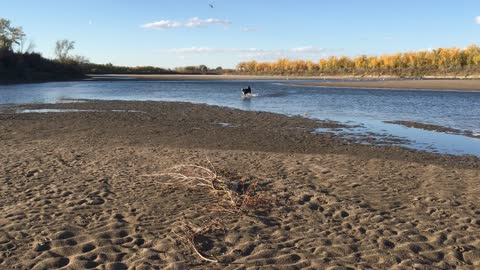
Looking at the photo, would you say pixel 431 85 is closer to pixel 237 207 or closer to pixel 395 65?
pixel 237 207

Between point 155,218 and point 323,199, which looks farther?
point 323,199

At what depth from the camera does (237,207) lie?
7.59 meters

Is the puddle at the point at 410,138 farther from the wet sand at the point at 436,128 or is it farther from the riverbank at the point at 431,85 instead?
the riverbank at the point at 431,85

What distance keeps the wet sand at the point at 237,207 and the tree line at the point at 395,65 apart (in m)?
91.4

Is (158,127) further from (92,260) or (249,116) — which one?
(92,260)

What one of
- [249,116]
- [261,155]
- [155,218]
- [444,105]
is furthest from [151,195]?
[444,105]

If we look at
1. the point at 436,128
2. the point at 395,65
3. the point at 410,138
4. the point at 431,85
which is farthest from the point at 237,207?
the point at 395,65

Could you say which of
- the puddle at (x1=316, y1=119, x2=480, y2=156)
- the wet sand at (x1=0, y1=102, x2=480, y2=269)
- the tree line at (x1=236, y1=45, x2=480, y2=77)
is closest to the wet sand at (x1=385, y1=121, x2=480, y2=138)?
the puddle at (x1=316, y1=119, x2=480, y2=156)

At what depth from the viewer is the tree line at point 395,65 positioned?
112 m

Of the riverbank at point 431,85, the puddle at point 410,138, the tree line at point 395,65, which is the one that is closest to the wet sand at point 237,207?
the puddle at point 410,138

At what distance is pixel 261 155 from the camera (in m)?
12.7

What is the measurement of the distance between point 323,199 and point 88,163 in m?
6.20

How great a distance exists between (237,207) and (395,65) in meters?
153

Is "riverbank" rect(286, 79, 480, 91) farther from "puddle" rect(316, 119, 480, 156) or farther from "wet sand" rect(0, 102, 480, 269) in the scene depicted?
"wet sand" rect(0, 102, 480, 269)
